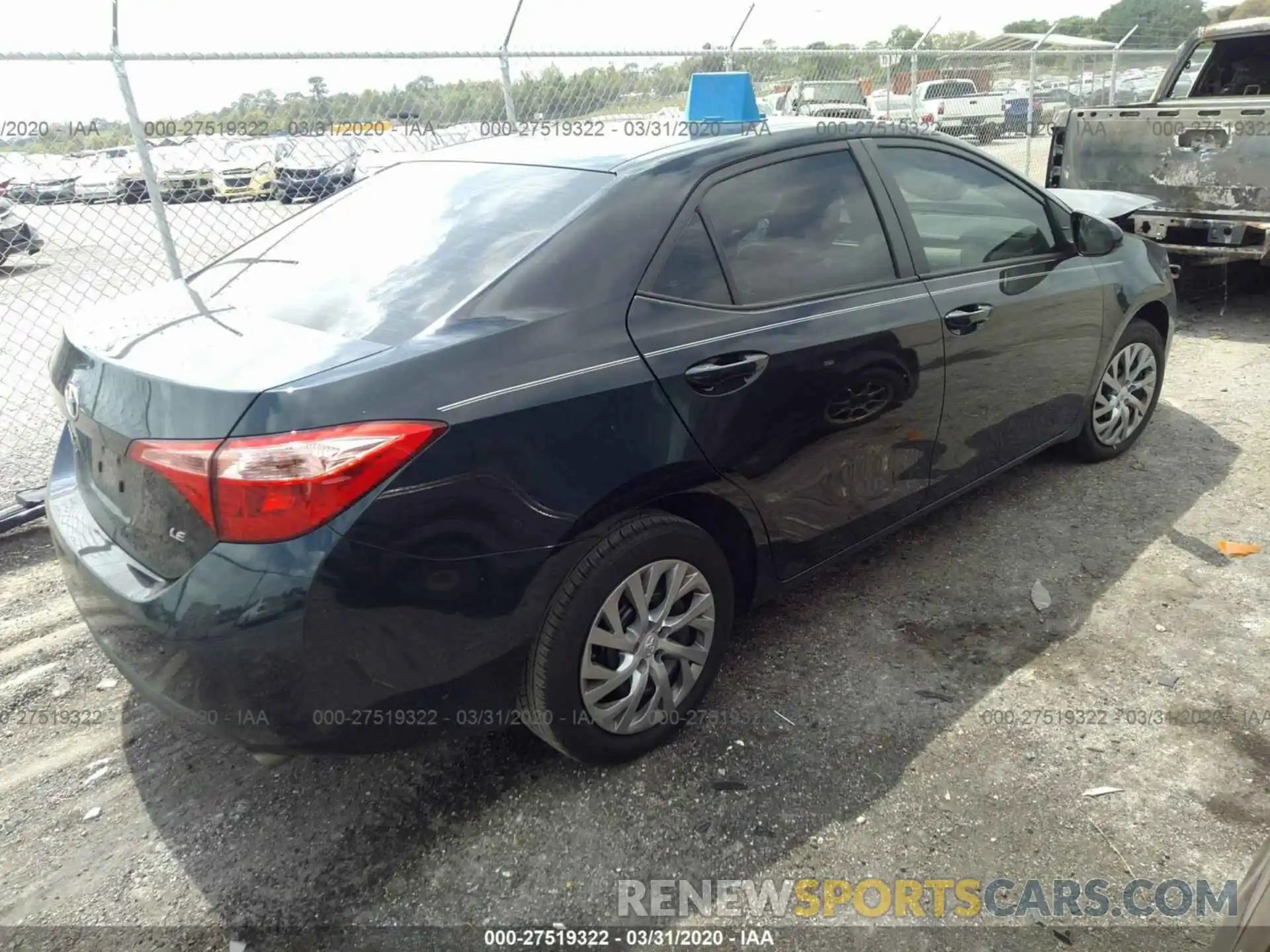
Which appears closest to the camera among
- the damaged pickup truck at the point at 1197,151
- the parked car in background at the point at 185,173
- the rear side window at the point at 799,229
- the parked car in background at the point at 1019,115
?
the rear side window at the point at 799,229

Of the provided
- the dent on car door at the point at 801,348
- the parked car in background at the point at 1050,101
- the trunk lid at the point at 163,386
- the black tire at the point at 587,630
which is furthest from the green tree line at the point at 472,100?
the parked car in background at the point at 1050,101

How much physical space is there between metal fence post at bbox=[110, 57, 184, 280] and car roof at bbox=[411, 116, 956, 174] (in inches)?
80.9

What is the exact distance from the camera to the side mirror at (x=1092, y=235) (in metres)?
3.83

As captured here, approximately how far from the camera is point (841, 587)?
352 centimetres

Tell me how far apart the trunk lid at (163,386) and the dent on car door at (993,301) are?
81.4 inches

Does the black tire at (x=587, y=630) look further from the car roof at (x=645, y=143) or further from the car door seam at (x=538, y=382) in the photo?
the car roof at (x=645, y=143)

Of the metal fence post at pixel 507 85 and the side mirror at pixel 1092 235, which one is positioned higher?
the metal fence post at pixel 507 85

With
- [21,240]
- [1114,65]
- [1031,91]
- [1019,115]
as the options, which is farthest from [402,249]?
[1114,65]

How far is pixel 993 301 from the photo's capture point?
331 cm

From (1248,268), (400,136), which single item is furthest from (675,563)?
(1248,268)

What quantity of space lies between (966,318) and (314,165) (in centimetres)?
466

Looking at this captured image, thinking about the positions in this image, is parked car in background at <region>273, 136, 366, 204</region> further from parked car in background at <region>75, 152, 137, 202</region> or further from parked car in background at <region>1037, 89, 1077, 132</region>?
parked car in background at <region>1037, 89, 1077, 132</region>

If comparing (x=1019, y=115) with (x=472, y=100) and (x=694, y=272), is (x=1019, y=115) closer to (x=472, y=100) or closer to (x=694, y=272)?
(x=472, y=100)

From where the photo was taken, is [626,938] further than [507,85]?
No
